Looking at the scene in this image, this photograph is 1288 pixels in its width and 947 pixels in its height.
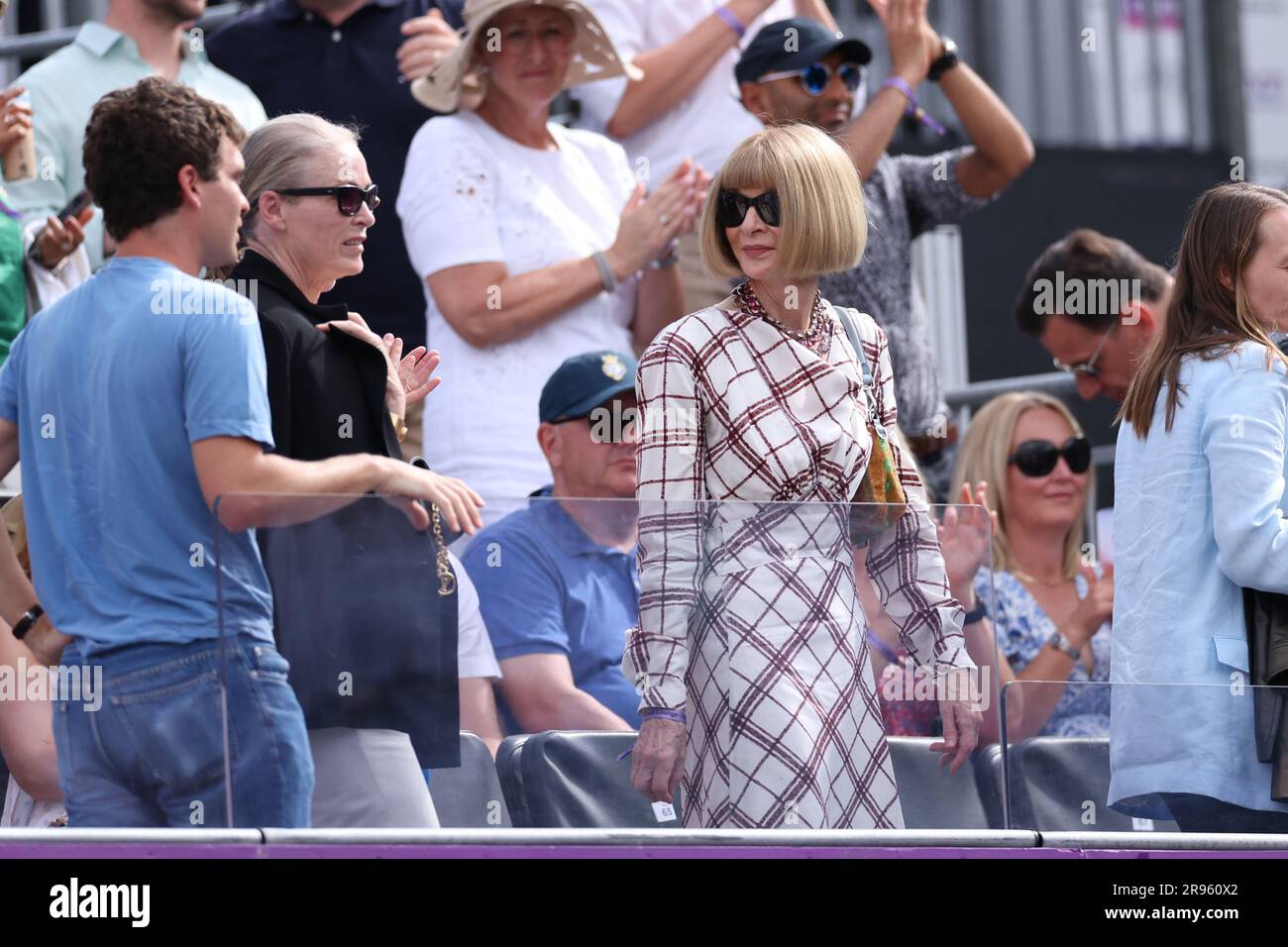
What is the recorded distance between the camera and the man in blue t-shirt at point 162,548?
3.86 metres

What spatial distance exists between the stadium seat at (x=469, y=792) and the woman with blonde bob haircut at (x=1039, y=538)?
203 cm

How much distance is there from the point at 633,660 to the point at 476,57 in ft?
8.74

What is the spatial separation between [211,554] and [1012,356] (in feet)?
16.9

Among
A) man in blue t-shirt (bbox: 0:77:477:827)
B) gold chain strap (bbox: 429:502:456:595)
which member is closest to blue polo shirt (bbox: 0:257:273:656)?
man in blue t-shirt (bbox: 0:77:477:827)

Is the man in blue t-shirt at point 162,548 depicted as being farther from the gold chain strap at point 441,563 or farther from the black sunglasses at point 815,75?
the black sunglasses at point 815,75

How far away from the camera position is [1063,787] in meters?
4.43

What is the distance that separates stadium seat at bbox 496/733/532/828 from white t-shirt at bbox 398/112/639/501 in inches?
68.2

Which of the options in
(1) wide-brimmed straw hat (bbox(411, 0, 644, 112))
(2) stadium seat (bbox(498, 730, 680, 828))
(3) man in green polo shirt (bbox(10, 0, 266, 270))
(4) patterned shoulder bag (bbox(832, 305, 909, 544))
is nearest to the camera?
(2) stadium seat (bbox(498, 730, 680, 828))

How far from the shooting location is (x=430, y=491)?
405cm

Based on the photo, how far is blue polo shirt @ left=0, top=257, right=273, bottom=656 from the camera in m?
3.86

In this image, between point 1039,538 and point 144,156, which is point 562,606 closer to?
point 144,156

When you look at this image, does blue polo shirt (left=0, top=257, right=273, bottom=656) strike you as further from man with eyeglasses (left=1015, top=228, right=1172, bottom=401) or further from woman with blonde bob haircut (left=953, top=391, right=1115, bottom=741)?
man with eyeglasses (left=1015, top=228, right=1172, bottom=401)

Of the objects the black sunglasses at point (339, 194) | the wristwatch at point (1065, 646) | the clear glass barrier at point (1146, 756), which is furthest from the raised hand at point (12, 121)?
the clear glass barrier at point (1146, 756)

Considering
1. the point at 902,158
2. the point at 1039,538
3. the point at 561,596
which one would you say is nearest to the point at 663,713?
the point at 561,596
